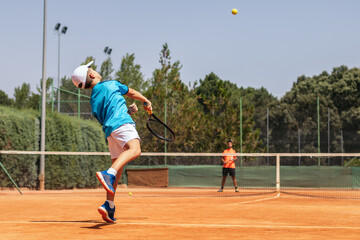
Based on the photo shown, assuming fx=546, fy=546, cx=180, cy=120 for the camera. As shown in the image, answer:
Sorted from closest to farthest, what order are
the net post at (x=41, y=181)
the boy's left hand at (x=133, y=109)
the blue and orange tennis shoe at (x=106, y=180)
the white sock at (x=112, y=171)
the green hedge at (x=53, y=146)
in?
the blue and orange tennis shoe at (x=106, y=180) → the white sock at (x=112, y=171) → the boy's left hand at (x=133, y=109) → the green hedge at (x=53, y=146) → the net post at (x=41, y=181)

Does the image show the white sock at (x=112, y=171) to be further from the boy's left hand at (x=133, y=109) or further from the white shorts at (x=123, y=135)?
the boy's left hand at (x=133, y=109)

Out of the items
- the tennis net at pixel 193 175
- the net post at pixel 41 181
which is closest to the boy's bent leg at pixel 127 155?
the net post at pixel 41 181

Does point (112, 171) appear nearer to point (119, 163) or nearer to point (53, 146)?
point (119, 163)

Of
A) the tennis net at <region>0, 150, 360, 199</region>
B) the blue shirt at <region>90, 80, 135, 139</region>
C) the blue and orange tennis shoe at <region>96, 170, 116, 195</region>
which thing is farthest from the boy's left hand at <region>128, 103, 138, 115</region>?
the tennis net at <region>0, 150, 360, 199</region>

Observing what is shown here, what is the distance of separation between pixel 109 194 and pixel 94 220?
87cm

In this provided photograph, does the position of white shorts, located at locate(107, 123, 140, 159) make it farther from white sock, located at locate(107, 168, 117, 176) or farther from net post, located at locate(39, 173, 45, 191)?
net post, located at locate(39, 173, 45, 191)

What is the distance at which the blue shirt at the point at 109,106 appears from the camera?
5512mm

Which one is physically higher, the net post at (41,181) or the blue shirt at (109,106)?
the blue shirt at (109,106)

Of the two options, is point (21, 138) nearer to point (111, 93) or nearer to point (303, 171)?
point (303, 171)

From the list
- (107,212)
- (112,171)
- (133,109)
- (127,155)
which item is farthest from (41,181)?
(112,171)

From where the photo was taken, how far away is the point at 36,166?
62.3ft

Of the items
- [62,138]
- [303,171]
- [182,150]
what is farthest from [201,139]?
[62,138]

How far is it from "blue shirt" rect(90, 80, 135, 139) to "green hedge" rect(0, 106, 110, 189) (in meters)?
12.7

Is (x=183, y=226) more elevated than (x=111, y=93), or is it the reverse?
(x=111, y=93)
